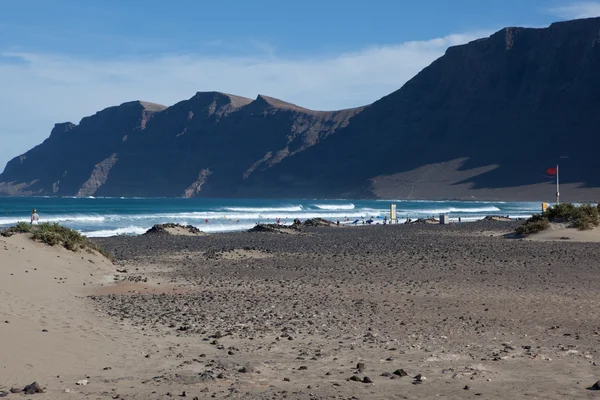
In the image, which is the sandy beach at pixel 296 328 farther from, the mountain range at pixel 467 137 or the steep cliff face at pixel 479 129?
the steep cliff face at pixel 479 129

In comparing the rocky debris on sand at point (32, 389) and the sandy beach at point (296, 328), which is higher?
the rocky debris on sand at point (32, 389)

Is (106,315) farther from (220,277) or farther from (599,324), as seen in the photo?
(599,324)

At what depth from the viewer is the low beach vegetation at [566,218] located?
94.2 ft

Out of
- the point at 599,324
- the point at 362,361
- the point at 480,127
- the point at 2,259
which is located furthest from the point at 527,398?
the point at 480,127

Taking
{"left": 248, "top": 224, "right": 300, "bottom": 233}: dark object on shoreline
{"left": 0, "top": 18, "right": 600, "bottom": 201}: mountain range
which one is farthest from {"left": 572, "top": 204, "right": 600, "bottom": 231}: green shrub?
{"left": 0, "top": 18, "right": 600, "bottom": 201}: mountain range

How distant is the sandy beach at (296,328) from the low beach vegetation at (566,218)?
32.5ft

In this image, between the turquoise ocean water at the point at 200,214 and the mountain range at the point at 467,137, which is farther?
the mountain range at the point at 467,137

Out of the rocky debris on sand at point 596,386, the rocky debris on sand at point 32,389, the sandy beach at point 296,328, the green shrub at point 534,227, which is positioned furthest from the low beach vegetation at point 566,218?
the rocky debris on sand at point 32,389

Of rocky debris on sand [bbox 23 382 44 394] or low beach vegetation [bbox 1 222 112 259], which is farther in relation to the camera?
low beach vegetation [bbox 1 222 112 259]

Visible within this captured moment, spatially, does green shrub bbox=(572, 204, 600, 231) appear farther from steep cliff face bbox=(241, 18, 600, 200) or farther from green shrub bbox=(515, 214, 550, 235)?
steep cliff face bbox=(241, 18, 600, 200)

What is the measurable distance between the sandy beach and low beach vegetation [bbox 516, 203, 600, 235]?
9907 mm

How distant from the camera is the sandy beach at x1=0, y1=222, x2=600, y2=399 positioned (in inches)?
263

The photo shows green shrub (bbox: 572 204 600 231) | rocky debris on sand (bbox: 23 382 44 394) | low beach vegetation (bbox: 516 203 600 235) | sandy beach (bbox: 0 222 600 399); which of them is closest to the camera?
rocky debris on sand (bbox: 23 382 44 394)

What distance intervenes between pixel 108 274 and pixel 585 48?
15199cm
